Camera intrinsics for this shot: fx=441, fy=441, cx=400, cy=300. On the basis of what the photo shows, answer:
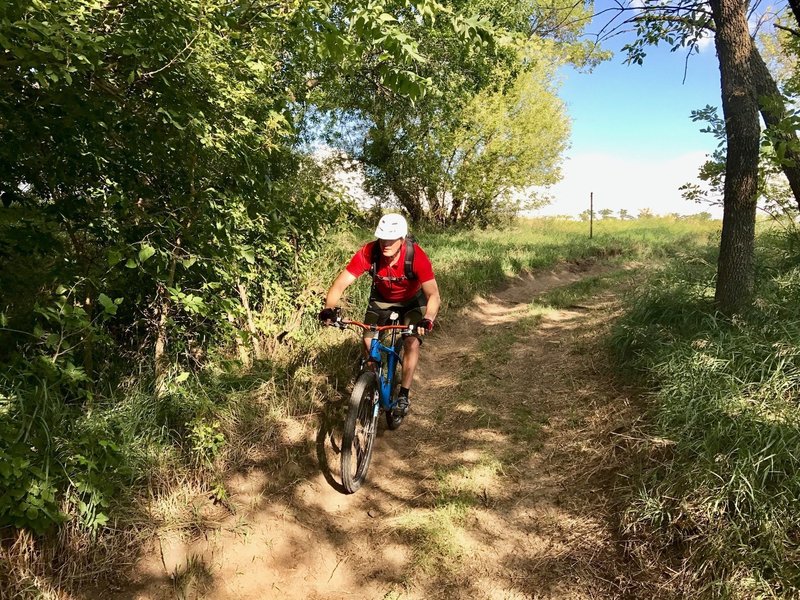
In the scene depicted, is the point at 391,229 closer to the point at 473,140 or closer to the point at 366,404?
the point at 366,404

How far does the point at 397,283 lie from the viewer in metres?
4.30

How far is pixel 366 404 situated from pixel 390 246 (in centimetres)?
143

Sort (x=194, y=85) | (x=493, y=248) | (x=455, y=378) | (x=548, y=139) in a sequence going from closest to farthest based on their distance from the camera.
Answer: (x=194, y=85) < (x=455, y=378) < (x=493, y=248) < (x=548, y=139)

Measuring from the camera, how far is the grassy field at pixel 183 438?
102 inches

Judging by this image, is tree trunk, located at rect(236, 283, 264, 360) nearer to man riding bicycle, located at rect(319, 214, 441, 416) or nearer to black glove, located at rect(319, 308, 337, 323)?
man riding bicycle, located at rect(319, 214, 441, 416)

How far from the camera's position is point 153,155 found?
3.37 m

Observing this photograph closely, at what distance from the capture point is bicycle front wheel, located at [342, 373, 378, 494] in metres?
3.51

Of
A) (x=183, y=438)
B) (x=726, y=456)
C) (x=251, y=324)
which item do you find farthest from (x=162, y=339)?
(x=726, y=456)

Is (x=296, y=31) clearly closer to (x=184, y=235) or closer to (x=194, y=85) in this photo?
(x=194, y=85)

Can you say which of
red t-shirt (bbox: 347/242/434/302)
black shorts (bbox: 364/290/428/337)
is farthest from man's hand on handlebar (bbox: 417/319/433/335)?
black shorts (bbox: 364/290/428/337)

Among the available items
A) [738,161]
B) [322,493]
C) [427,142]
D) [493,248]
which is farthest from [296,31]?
[427,142]

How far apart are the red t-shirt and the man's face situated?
9 centimetres

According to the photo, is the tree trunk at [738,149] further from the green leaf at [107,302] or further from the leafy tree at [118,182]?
the green leaf at [107,302]

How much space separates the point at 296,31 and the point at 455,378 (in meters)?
4.25
